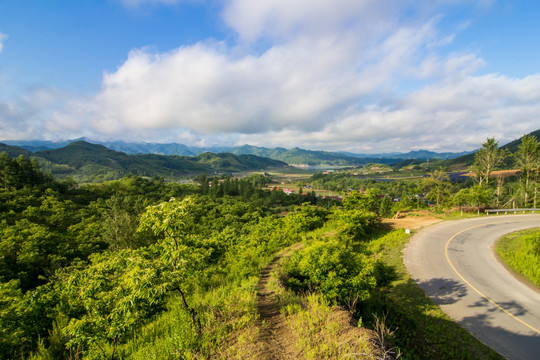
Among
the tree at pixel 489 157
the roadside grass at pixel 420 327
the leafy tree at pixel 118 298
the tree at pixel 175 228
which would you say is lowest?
the roadside grass at pixel 420 327

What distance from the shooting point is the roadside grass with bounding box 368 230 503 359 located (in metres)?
6.97

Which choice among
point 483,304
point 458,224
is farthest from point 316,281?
point 458,224

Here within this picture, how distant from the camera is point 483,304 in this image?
931 cm

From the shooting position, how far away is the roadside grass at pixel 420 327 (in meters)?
6.97

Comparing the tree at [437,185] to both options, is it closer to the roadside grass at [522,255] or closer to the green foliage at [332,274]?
the roadside grass at [522,255]

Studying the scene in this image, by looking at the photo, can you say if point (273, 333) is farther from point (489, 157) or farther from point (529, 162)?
point (529, 162)

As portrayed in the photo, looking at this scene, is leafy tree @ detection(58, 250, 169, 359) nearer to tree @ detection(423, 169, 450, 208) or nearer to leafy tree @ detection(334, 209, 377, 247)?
leafy tree @ detection(334, 209, 377, 247)

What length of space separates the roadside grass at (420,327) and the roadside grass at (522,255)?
6168 millimetres

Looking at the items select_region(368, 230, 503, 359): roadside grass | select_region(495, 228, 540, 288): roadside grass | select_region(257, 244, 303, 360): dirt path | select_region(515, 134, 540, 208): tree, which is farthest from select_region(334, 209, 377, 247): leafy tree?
select_region(515, 134, 540, 208): tree

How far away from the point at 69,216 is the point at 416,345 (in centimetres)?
4536

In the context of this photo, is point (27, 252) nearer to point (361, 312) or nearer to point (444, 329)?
point (361, 312)

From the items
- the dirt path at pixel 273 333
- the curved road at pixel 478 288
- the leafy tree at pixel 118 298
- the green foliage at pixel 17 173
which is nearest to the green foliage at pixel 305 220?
the curved road at pixel 478 288

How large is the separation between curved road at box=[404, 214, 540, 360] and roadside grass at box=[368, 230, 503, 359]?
1.44 feet

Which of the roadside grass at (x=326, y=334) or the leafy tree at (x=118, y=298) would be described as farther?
the roadside grass at (x=326, y=334)
